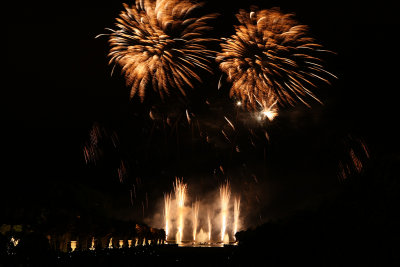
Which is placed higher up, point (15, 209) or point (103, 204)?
point (103, 204)

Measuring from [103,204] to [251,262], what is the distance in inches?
1410

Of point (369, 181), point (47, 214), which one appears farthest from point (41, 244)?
point (47, 214)

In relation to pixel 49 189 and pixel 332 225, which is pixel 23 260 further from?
pixel 49 189

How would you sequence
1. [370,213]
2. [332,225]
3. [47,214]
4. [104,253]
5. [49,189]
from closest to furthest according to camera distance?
[370,213] < [332,225] < [104,253] < [47,214] < [49,189]

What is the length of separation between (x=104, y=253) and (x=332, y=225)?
10.4 meters

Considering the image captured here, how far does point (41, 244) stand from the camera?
11594 millimetres

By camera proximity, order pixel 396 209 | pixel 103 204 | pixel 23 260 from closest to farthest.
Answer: pixel 23 260 < pixel 396 209 < pixel 103 204

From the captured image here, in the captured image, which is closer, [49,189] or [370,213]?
[370,213]

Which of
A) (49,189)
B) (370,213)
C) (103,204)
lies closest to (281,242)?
(370,213)

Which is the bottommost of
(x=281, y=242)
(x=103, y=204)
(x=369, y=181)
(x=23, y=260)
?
(x=23, y=260)

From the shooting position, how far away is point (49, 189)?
44.5 m

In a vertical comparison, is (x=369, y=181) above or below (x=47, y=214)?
below

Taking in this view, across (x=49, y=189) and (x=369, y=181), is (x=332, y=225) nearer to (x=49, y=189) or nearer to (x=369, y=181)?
(x=369, y=181)

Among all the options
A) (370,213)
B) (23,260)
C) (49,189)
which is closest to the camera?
(23,260)
